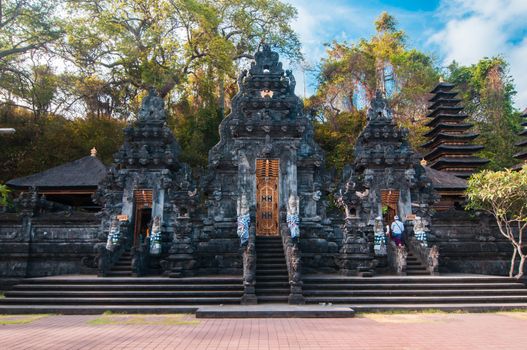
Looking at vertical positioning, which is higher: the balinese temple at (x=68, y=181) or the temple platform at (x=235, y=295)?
the balinese temple at (x=68, y=181)

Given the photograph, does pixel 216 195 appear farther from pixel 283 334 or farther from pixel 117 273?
pixel 283 334

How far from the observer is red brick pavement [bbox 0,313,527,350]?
634 cm

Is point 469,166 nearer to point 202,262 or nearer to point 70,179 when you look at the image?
point 202,262

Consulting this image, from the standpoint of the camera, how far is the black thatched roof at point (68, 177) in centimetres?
1902

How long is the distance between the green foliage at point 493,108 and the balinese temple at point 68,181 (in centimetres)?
2726

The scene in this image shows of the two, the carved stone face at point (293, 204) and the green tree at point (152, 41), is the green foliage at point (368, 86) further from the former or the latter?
the carved stone face at point (293, 204)

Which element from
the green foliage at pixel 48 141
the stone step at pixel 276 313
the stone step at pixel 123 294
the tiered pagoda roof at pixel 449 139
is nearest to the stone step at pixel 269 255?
the stone step at pixel 123 294

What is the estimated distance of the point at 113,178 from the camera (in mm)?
16750

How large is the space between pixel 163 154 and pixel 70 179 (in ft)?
18.8

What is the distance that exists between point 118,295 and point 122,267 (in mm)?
2925

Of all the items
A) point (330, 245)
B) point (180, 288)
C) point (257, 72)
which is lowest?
point (180, 288)

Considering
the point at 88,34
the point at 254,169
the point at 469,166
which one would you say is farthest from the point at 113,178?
the point at 469,166

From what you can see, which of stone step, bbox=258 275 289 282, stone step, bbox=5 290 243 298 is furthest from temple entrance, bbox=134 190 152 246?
stone step, bbox=258 275 289 282

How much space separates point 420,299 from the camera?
11.0 m
